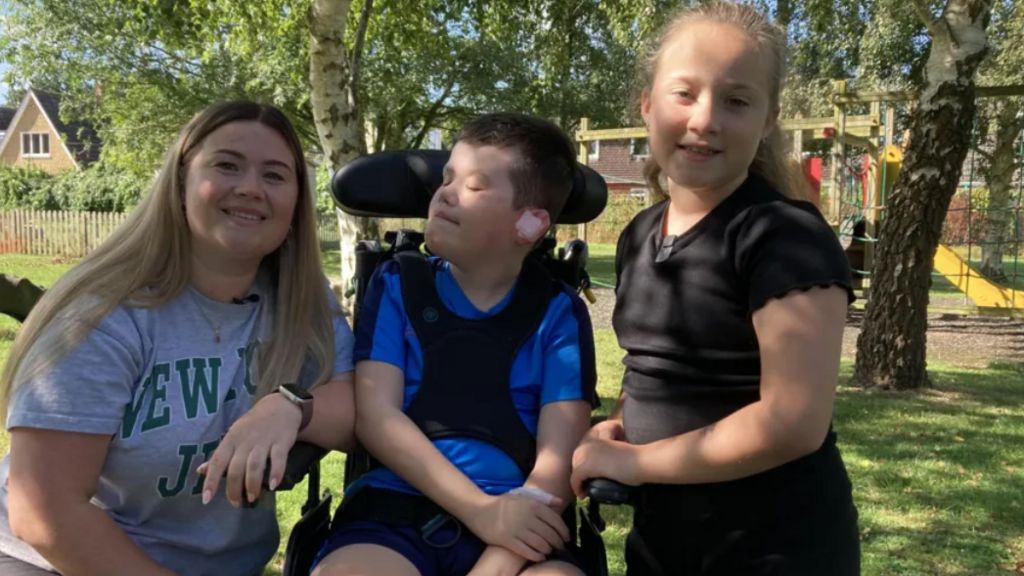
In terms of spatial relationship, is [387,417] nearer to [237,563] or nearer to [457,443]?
[457,443]

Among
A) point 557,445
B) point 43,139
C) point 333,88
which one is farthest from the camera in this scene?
point 43,139

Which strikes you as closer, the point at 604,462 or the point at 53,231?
the point at 604,462

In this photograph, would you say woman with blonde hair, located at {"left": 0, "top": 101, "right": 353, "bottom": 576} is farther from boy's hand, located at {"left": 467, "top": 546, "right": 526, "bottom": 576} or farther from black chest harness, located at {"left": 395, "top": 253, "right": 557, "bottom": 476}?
boy's hand, located at {"left": 467, "top": 546, "right": 526, "bottom": 576}

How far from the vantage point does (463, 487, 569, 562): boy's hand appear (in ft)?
6.17

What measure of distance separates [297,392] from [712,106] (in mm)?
1101

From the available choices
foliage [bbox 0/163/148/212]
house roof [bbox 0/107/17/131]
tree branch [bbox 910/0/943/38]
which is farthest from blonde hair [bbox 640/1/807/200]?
house roof [bbox 0/107/17/131]

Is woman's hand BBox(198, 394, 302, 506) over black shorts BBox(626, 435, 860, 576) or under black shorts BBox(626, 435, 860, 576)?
over

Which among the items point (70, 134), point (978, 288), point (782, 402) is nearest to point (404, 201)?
point (782, 402)

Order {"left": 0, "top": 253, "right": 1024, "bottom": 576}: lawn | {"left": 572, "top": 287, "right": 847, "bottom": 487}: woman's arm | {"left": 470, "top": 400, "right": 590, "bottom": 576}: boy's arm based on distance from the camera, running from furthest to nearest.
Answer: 1. {"left": 0, "top": 253, "right": 1024, "bottom": 576}: lawn
2. {"left": 470, "top": 400, "right": 590, "bottom": 576}: boy's arm
3. {"left": 572, "top": 287, "right": 847, "bottom": 487}: woman's arm

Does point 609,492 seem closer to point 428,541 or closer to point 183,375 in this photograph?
point 428,541

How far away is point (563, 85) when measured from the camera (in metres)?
19.9

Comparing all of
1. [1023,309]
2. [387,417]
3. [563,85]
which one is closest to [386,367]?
[387,417]

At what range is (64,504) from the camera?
174 cm

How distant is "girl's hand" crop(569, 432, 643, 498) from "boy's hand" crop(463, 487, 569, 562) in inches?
3.8
